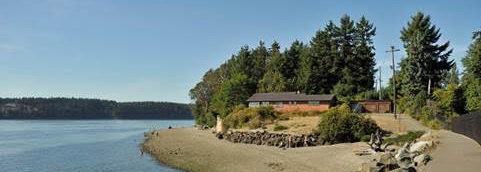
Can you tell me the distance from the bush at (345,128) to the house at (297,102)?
23.6 m

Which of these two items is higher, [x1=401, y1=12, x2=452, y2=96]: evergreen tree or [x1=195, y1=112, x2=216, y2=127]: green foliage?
[x1=401, y1=12, x2=452, y2=96]: evergreen tree

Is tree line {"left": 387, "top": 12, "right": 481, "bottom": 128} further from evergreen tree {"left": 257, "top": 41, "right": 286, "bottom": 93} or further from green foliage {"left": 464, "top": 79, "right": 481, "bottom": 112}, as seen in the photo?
evergreen tree {"left": 257, "top": 41, "right": 286, "bottom": 93}

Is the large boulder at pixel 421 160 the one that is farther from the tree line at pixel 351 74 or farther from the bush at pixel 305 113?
the bush at pixel 305 113

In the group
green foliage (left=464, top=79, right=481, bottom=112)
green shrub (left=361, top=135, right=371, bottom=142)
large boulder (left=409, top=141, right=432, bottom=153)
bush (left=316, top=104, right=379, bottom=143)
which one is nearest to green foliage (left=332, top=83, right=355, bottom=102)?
green foliage (left=464, top=79, right=481, bottom=112)

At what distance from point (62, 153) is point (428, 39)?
175 feet

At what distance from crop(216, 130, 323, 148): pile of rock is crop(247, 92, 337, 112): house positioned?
47.5 feet

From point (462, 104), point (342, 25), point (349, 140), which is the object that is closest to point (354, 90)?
point (342, 25)

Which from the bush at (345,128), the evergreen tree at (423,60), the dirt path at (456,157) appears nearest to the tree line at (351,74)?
the evergreen tree at (423,60)

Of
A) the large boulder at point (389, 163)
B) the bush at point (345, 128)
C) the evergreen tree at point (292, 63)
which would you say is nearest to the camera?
the large boulder at point (389, 163)

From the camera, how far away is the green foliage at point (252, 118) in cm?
6806

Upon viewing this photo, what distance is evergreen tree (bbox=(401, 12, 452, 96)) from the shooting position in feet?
230

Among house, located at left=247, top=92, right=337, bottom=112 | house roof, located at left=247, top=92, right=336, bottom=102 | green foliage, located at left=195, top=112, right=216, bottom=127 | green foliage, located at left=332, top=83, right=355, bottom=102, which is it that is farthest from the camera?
green foliage, located at left=195, top=112, right=216, bottom=127

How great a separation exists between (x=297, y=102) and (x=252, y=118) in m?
9.20

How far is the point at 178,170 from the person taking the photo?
38.6 metres
